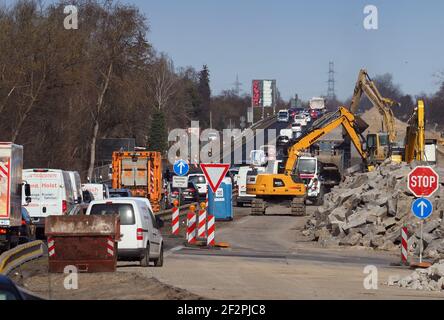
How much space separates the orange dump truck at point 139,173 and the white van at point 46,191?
630 inches

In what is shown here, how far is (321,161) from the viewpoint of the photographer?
2778 inches

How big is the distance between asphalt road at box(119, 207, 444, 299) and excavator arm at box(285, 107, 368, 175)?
1613 cm

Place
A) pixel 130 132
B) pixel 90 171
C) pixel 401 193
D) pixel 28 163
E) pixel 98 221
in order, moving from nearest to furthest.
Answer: pixel 98 221, pixel 401 193, pixel 28 163, pixel 90 171, pixel 130 132

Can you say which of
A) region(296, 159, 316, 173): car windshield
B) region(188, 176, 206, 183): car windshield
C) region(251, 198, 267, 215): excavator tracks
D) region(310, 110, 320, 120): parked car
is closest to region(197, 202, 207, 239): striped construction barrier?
region(251, 198, 267, 215): excavator tracks

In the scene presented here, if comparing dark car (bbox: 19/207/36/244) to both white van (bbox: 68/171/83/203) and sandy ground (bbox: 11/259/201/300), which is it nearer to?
white van (bbox: 68/171/83/203)

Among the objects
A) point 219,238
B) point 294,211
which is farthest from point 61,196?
point 294,211

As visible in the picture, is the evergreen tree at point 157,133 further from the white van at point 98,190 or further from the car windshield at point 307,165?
the white van at point 98,190

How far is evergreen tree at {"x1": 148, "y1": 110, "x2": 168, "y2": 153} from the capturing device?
11261 cm

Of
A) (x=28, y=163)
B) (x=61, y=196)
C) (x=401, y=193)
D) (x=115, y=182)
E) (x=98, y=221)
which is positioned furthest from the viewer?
(x=28, y=163)

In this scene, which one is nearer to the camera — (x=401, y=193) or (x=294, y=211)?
(x=401, y=193)

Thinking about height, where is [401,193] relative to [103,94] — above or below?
below

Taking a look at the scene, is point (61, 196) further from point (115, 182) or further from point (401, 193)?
point (115, 182)

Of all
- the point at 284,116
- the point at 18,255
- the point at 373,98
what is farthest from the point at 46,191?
the point at 284,116
